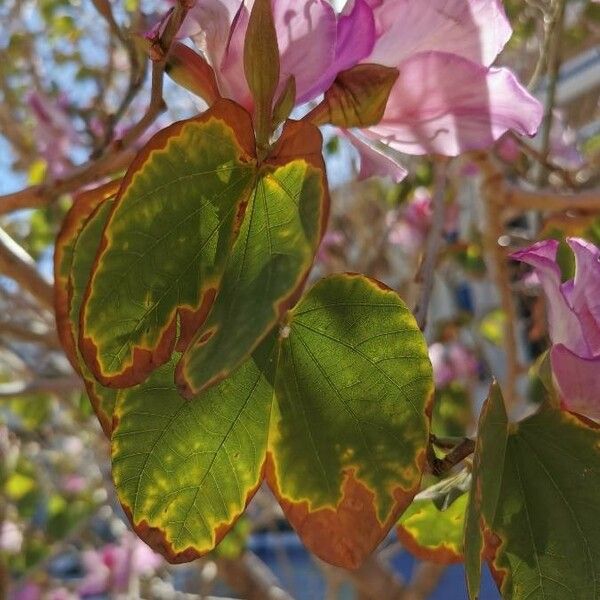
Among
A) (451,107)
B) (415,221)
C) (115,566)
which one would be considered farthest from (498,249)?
(115,566)

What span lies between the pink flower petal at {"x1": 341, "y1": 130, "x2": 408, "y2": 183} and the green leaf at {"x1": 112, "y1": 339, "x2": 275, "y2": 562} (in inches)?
4.6

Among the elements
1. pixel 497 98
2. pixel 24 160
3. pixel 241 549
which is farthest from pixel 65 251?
pixel 24 160

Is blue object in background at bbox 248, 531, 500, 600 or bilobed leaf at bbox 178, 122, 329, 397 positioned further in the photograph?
blue object in background at bbox 248, 531, 500, 600

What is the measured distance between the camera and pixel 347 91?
375 mm

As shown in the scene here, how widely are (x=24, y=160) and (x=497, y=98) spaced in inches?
72.3

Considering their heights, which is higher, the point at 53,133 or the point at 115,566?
the point at 53,133

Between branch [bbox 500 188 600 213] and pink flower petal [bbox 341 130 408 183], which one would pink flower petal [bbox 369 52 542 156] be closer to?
pink flower petal [bbox 341 130 408 183]

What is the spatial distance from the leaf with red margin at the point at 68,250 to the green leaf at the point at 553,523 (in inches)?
8.2

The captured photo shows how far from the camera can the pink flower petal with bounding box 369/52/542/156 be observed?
1.27ft

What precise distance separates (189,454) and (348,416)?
7 centimetres

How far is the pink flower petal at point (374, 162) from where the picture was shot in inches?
16.6

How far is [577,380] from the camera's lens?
385 millimetres

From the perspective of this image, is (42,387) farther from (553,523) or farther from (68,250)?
(553,523)

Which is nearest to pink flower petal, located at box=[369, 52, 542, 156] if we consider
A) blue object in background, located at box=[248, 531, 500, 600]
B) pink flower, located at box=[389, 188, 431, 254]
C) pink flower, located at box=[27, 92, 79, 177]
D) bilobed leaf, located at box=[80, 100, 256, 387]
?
bilobed leaf, located at box=[80, 100, 256, 387]
